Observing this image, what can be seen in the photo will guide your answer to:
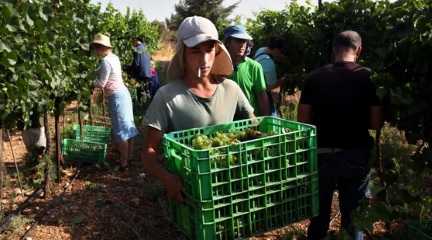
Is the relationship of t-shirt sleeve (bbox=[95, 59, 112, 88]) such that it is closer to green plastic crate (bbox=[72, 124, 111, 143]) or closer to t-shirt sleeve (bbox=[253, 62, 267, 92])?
green plastic crate (bbox=[72, 124, 111, 143])

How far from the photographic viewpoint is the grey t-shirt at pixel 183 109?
8.69 ft

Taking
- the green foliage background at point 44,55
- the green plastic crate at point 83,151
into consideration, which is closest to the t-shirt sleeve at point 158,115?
the green foliage background at point 44,55

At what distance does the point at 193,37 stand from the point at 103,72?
4.03 meters

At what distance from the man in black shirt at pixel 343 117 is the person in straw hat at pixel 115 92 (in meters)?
3.44

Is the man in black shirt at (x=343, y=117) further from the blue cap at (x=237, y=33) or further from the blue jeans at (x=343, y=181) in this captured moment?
the blue cap at (x=237, y=33)

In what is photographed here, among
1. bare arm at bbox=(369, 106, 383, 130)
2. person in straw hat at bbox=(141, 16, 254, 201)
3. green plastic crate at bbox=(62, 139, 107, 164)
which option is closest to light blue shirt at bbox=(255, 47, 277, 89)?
bare arm at bbox=(369, 106, 383, 130)

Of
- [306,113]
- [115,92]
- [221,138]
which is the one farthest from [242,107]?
[115,92]

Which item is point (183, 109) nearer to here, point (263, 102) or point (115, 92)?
point (263, 102)

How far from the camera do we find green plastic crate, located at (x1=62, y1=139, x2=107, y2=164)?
6.87 m

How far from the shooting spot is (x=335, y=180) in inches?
137

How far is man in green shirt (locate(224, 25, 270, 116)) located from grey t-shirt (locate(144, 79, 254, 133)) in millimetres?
1543

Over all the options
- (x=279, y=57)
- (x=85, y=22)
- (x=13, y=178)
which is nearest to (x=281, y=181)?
(x=85, y=22)

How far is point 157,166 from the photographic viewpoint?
→ 2.55m

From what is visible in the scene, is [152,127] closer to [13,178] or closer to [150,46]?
[13,178]
